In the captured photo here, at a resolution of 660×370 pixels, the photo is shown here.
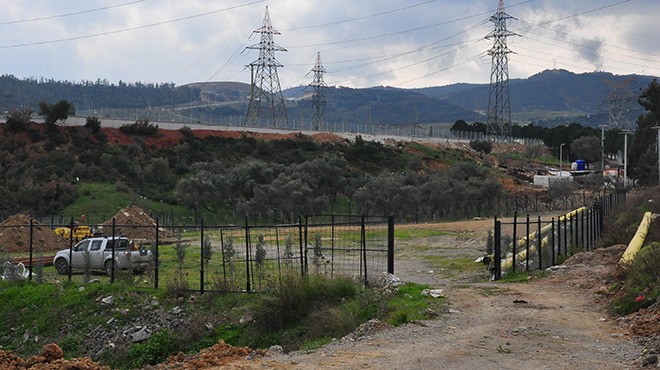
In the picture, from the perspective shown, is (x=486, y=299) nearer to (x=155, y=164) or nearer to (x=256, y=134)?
(x=155, y=164)

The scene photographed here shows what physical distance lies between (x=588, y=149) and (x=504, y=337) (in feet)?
394

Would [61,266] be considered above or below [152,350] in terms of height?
above

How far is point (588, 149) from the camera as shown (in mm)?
128250

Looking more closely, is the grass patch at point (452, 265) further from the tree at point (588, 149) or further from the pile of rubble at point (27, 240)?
the tree at point (588, 149)

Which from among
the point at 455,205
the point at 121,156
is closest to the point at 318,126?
the point at 121,156

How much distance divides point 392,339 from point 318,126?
360 feet

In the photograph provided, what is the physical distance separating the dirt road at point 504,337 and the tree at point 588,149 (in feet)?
363

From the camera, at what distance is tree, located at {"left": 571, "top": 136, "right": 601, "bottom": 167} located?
128 metres

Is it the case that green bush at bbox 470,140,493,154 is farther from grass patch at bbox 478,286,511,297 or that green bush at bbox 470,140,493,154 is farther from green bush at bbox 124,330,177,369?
green bush at bbox 124,330,177,369

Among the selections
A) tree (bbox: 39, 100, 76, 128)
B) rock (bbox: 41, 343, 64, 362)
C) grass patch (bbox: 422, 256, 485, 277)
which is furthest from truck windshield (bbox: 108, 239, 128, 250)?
tree (bbox: 39, 100, 76, 128)

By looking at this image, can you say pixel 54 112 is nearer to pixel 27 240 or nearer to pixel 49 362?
pixel 27 240

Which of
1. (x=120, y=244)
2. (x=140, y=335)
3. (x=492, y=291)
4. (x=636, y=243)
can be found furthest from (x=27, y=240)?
(x=636, y=243)

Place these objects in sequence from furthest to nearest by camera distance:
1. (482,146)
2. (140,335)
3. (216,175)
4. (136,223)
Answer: (482,146) < (216,175) < (136,223) < (140,335)

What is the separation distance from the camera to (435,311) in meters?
17.5
